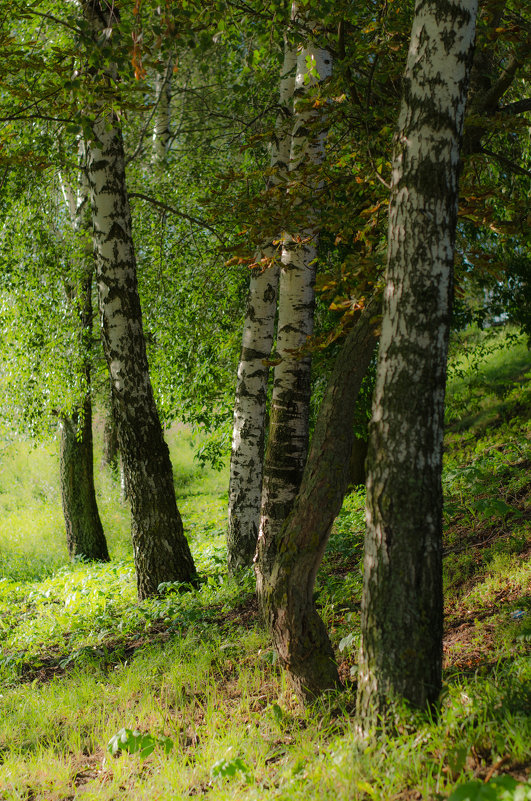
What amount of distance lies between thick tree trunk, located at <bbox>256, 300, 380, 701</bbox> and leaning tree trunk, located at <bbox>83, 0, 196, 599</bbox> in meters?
3.01

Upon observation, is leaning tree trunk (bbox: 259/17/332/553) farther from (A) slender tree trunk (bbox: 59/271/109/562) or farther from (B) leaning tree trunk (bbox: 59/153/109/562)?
(A) slender tree trunk (bbox: 59/271/109/562)

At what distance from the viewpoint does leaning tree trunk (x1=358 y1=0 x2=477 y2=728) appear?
2.82 metres

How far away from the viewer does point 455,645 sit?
3.79 metres

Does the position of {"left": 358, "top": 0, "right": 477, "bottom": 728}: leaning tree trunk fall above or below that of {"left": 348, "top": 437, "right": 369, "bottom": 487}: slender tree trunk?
above

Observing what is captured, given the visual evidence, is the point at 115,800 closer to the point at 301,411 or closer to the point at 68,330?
the point at 301,411

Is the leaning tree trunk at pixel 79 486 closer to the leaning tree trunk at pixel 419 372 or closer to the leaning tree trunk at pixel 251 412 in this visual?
the leaning tree trunk at pixel 251 412

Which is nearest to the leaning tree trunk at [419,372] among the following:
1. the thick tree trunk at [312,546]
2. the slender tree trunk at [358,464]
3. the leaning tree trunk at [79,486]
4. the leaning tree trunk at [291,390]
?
the thick tree trunk at [312,546]

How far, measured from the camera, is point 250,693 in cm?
402

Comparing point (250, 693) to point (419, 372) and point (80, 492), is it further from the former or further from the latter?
point (80, 492)

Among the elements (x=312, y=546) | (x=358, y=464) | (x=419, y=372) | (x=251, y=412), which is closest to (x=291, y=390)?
(x=251, y=412)

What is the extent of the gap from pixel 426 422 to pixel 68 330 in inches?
325

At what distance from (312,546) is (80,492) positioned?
28.4 ft

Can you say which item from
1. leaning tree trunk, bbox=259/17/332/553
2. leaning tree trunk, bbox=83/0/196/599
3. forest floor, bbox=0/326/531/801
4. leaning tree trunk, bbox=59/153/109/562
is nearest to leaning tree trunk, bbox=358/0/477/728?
forest floor, bbox=0/326/531/801

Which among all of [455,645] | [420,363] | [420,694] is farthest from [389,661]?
[420,363]
